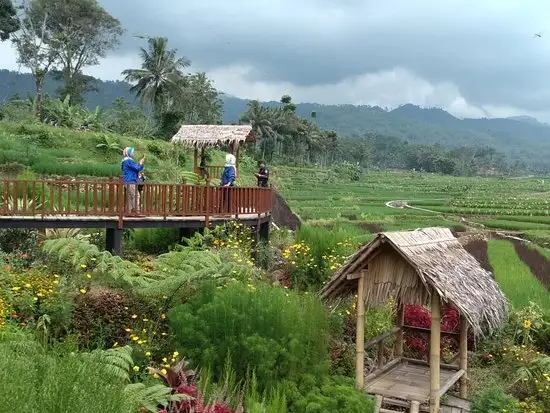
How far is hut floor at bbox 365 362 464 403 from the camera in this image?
860 centimetres

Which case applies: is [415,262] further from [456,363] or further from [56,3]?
[56,3]

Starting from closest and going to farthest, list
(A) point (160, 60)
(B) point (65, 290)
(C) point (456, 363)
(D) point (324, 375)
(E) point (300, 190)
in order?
(D) point (324, 375), (B) point (65, 290), (C) point (456, 363), (A) point (160, 60), (E) point (300, 190)

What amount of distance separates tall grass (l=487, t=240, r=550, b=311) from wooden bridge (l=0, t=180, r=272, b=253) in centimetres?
670

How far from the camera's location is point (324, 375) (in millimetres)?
8055

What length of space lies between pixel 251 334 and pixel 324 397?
1.18 meters

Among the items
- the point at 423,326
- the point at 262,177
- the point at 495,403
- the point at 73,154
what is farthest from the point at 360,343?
the point at 73,154

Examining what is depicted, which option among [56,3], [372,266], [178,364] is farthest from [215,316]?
[56,3]

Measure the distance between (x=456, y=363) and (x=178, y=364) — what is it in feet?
18.1

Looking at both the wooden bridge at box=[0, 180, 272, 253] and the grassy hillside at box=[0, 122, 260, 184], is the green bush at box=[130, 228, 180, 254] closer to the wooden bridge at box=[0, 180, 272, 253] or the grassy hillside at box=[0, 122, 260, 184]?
the wooden bridge at box=[0, 180, 272, 253]

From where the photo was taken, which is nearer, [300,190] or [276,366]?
[276,366]

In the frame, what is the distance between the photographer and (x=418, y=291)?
8.20 metres

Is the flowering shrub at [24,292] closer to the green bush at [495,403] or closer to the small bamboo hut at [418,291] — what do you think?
the small bamboo hut at [418,291]

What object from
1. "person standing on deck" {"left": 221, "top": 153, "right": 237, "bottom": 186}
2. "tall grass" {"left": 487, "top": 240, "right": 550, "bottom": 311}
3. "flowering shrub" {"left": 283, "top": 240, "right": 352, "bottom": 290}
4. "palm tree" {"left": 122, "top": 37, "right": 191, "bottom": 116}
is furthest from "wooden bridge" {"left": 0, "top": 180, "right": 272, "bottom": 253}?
"palm tree" {"left": 122, "top": 37, "right": 191, "bottom": 116}

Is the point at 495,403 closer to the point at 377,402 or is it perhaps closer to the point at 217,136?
the point at 377,402
